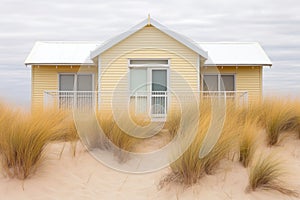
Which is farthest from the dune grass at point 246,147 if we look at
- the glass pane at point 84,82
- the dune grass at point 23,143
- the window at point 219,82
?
the glass pane at point 84,82

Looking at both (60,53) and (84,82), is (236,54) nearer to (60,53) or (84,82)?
(84,82)

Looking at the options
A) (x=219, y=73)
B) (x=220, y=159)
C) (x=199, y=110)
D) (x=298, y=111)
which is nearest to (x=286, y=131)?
(x=298, y=111)

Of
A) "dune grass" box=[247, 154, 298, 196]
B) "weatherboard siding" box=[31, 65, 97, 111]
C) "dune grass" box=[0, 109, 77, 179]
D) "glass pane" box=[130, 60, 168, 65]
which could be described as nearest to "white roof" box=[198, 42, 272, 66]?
"glass pane" box=[130, 60, 168, 65]

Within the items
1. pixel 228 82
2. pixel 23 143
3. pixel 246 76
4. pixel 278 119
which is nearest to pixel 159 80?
pixel 228 82

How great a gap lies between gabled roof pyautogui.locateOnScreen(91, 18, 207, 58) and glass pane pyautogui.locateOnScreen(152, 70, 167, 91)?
1495 millimetres

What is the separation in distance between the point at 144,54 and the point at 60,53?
7.08m

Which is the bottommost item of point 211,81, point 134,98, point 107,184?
point 107,184

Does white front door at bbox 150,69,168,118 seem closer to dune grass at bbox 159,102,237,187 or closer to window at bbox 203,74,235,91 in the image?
window at bbox 203,74,235,91

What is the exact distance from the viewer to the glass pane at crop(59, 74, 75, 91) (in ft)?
77.9

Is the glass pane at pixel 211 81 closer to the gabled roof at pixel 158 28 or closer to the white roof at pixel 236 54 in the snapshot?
the white roof at pixel 236 54

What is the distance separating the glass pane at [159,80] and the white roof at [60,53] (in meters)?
5.42

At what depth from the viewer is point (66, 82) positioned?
77.9ft

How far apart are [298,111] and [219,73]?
39.5 feet

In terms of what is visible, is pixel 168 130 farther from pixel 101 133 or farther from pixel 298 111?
pixel 298 111
